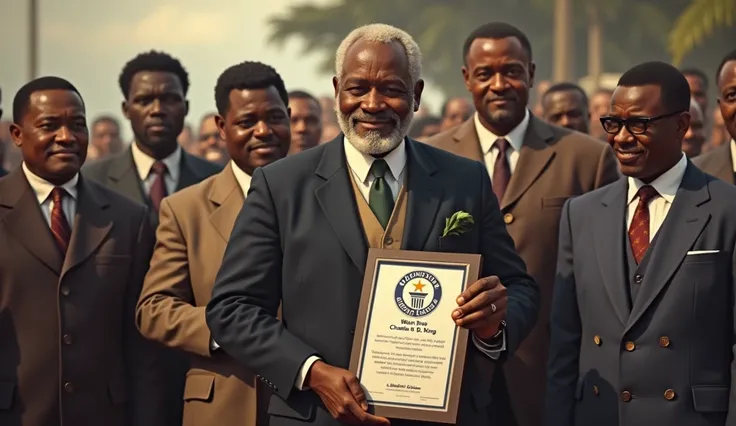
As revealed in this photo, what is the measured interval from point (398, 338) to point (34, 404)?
241 cm

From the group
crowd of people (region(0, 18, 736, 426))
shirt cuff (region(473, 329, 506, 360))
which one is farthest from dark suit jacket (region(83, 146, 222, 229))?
shirt cuff (region(473, 329, 506, 360))

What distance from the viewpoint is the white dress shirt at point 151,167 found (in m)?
9.62

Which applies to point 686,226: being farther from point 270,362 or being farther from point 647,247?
point 270,362

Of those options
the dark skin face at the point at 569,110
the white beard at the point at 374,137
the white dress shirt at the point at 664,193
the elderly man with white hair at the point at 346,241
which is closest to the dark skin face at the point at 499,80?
the white dress shirt at the point at 664,193

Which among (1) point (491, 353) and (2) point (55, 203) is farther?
(2) point (55, 203)

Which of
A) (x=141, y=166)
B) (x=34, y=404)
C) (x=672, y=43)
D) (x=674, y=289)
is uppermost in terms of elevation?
(x=672, y=43)

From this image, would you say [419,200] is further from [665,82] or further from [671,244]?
[665,82]

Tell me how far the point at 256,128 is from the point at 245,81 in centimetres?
27

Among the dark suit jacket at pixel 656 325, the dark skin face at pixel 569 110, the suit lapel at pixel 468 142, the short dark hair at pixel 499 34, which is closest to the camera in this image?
the dark suit jacket at pixel 656 325

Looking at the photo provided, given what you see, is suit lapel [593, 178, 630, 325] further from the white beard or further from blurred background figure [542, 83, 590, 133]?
blurred background figure [542, 83, 590, 133]

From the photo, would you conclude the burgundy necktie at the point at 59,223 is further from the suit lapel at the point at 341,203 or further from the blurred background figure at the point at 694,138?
the blurred background figure at the point at 694,138

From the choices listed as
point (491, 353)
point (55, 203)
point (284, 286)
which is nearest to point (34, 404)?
point (55, 203)

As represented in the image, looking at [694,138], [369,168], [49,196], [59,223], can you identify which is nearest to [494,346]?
[369,168]

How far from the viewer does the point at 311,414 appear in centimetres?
568
